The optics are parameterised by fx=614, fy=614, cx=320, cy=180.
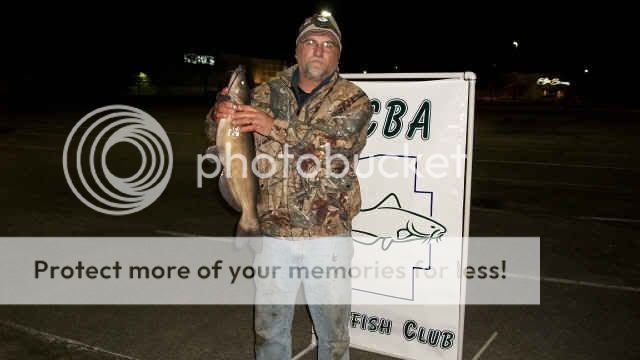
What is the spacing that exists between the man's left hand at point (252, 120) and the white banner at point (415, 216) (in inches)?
51.2

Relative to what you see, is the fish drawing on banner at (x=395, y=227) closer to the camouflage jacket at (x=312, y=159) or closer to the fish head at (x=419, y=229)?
the fish head at (x=419, y=229)

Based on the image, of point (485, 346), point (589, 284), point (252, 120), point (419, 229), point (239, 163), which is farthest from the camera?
point (589, 284)

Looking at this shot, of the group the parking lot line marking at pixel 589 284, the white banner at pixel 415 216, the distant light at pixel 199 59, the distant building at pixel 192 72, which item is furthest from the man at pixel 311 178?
the distant light at pixel 199 59

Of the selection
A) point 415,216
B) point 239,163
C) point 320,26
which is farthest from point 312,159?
point 415,216

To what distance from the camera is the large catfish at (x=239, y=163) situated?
2740 mm

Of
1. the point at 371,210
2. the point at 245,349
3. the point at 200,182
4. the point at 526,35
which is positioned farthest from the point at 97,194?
the point at 526,35

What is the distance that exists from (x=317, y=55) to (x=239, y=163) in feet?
2.07

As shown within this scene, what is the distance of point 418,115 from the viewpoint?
147 inches

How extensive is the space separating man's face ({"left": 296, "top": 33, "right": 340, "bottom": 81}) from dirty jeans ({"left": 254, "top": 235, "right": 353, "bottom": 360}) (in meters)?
0.80

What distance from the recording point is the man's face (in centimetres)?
290

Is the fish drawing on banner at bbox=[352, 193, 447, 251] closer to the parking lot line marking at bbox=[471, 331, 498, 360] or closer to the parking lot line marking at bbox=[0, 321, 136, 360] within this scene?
the parking lot line marking at bbox=[471, 331, 498, 360]

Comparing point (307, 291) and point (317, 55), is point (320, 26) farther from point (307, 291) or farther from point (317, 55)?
point (307, 291)

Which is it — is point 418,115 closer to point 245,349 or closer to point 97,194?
point 245,349

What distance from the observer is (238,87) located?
8.93ft
